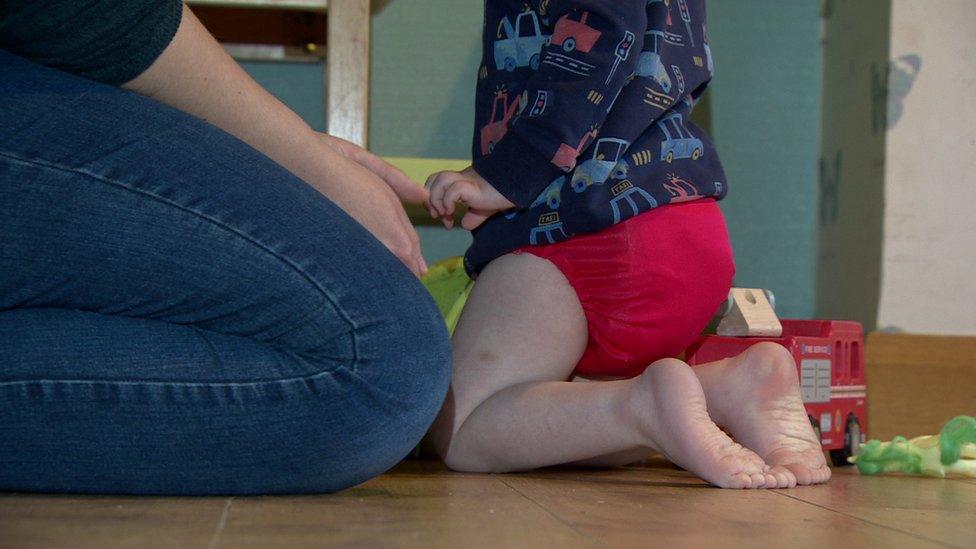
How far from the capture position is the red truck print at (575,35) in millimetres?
1024

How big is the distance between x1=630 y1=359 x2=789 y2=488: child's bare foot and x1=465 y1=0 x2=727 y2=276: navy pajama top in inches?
7.2

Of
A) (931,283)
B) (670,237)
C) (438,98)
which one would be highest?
(438,98)

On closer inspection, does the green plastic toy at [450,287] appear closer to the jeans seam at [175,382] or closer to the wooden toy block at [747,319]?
the wooden toy block at [747,319]

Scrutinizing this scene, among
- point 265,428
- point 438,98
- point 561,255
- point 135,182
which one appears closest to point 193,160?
point 135,182

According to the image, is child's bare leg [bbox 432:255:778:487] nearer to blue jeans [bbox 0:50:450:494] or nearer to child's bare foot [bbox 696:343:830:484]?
child's bare foot [bbox 696:343:830:484]

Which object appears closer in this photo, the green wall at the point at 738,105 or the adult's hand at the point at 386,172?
the adult's hand at the point at 386,172

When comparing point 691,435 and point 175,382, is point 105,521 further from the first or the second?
point 691,435

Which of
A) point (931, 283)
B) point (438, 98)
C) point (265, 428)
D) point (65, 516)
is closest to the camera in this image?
point (65, 516)

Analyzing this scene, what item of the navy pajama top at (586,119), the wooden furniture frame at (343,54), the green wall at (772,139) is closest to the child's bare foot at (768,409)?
the navy pajama top at (586,119)

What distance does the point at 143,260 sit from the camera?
74 cm

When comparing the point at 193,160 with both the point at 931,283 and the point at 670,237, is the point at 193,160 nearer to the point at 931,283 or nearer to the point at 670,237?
the point at 670,237

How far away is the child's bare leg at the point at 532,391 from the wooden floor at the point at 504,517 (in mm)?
56

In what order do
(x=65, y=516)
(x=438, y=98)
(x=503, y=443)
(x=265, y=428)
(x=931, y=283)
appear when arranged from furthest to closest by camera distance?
(x=438, y=98) < (x=931, y=283) < (x=503, y=443) < (x=265, y=428) < (x=65, y=516)

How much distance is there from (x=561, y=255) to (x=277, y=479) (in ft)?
1.27
